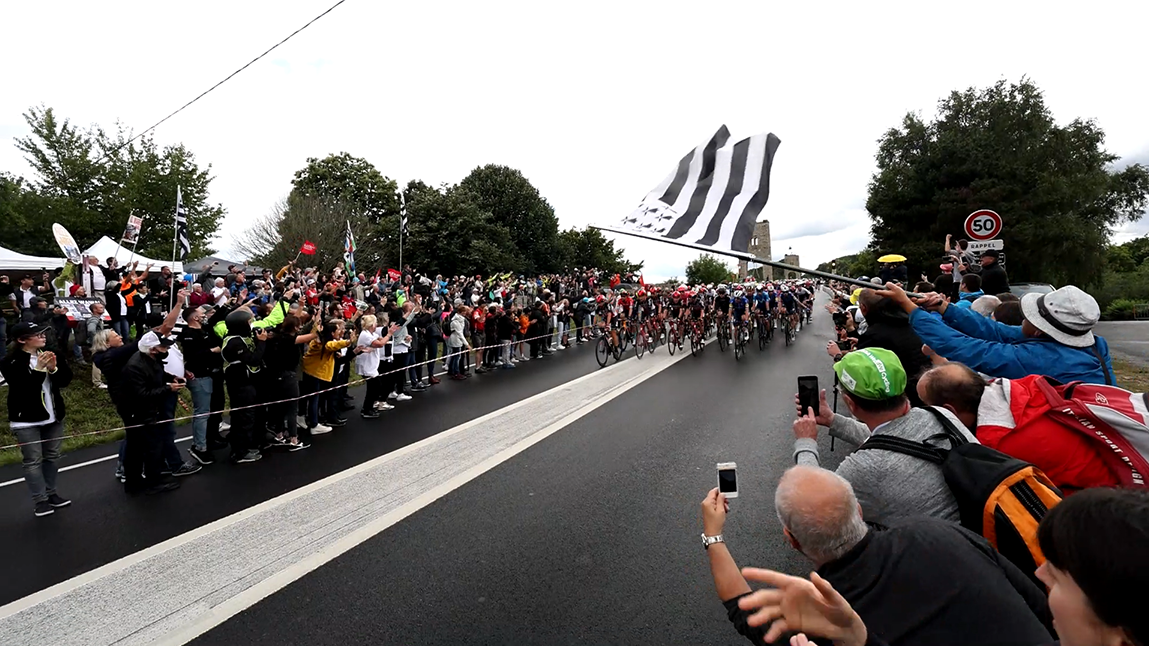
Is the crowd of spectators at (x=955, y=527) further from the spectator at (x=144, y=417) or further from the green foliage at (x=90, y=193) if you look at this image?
the green foliage at (x=90, y=193)

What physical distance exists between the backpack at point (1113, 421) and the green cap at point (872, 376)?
1.74ft

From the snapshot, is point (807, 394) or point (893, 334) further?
point (893, 334)

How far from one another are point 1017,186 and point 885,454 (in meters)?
34.5

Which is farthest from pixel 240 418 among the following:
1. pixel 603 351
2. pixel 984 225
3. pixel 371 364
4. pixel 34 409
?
pixel 984 225

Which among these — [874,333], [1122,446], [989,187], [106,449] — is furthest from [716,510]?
[989,187]

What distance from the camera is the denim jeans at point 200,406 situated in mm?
6883

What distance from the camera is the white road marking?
3.50 m

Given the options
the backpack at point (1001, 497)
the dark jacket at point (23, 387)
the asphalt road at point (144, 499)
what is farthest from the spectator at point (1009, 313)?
the dark jacket at point (23, 387)

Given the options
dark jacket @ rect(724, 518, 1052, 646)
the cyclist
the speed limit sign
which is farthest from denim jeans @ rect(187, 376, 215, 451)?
the cyclist

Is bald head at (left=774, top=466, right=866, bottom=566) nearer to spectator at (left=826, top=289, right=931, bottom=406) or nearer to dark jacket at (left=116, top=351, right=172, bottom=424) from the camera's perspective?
spectator at (left=826, top=289, right=931, bottom=406)

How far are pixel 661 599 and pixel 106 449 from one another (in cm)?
811

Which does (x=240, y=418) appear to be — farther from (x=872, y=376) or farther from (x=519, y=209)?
(x=519, y=209)

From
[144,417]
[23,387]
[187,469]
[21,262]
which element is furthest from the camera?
[21,262]

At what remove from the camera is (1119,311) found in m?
31.2
